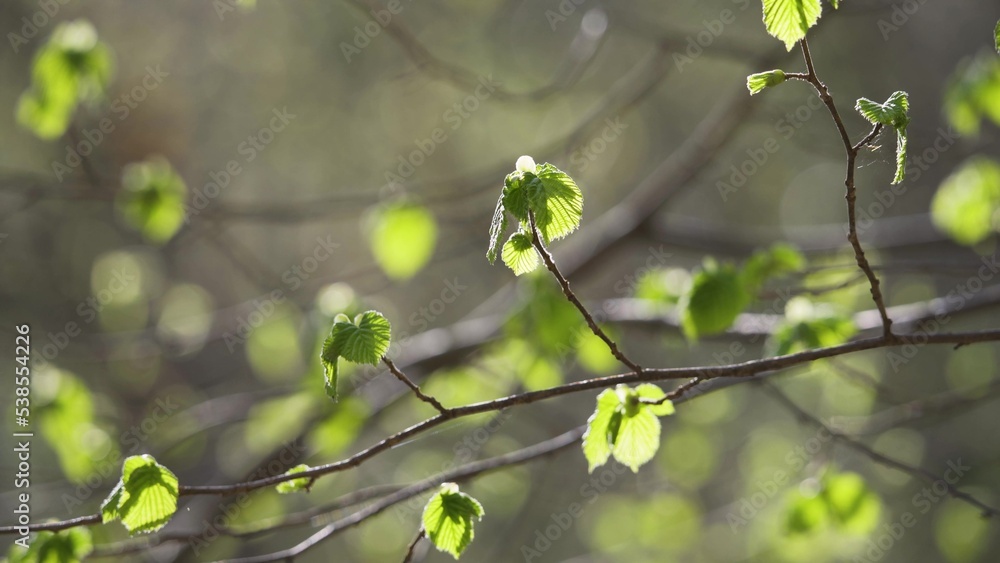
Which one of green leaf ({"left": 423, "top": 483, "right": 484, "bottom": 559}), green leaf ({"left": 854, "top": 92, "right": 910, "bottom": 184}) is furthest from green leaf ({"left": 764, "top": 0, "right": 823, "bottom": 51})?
green leaf ({"left": 423, "top": 483, "right": 484, "bottom": 559})

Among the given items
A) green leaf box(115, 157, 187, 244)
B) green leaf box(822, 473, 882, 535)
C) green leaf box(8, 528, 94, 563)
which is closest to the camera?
green leaf box(8, 528, 94, 563)

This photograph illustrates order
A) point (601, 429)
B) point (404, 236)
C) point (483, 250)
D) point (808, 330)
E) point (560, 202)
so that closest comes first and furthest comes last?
point (560, 202) → point (601, 429) → point (808, 330) → point (404, 236) → point (483, 250)

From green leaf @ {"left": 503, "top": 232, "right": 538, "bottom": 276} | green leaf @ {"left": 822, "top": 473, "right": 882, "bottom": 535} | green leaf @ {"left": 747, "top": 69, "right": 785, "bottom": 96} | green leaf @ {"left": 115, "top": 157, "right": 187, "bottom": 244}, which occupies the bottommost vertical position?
green leaf @ {"left": 822, "top": 473, "right": 882, "bottom": 535}

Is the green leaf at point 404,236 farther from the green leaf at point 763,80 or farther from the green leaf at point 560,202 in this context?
the green leaf at point 763,80

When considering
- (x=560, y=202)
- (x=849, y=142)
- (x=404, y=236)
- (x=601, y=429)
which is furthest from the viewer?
(x=404, y=236)

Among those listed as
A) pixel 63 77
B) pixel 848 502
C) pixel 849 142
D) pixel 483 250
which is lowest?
pixel 848 502

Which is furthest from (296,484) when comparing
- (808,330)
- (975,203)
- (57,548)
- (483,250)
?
(483,250)

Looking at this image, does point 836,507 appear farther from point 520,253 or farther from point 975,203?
point 520,253

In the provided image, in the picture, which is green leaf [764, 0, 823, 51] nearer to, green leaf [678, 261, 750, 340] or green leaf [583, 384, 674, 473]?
green leaf [583, 384, 674, 473]
